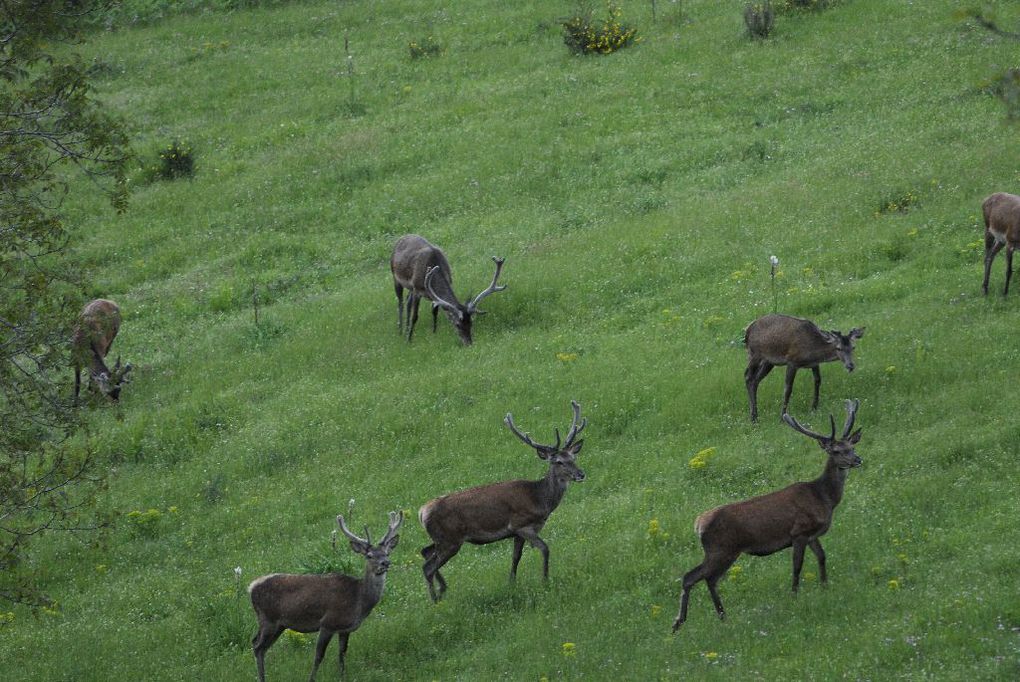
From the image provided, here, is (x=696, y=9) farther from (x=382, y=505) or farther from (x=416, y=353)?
(x=382, y=505)

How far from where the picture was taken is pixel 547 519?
17.2 meters

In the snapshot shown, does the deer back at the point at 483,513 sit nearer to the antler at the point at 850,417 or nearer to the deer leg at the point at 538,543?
the deer leg at the point at 538,543

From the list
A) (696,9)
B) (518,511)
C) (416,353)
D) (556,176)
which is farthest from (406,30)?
(518,511)

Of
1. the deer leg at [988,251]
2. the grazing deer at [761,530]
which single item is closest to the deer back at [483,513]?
the grazing deer at [761,530]

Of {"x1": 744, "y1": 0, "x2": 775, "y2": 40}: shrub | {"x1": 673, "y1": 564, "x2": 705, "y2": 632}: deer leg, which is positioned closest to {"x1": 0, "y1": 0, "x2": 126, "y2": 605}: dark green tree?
{"x1": 673, "y1": 564, "x2": 705, "y2": 632}: deer leg

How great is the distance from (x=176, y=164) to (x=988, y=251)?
21.5 m

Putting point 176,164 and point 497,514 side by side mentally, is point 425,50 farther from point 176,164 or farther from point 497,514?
point 497,514

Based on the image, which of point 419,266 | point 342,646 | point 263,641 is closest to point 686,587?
point 342,646

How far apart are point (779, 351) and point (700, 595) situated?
207 inches

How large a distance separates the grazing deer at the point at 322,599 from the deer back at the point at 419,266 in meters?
10.9

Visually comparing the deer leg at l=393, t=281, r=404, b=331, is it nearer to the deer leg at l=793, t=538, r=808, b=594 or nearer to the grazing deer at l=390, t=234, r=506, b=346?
the grazing deer at l=390, t=234, r=506, b=346

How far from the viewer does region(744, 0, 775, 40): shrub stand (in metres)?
34.8

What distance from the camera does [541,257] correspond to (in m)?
26.9

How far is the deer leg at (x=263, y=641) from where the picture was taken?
14578mm
